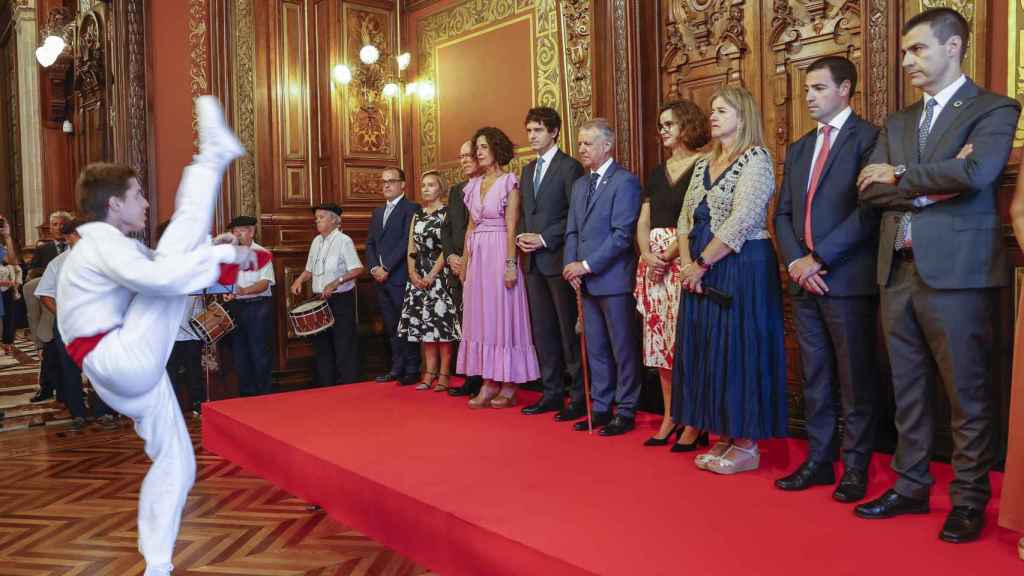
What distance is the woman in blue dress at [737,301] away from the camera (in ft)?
10.9

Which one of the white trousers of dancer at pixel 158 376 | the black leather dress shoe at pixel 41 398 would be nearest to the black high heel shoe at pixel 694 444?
the white trousers of dancer at pixel 158 376

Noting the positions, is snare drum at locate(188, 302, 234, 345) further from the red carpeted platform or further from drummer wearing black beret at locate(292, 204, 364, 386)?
the red carpeted platform

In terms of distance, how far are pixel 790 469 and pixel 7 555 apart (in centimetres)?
315

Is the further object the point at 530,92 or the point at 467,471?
the point at 530,92

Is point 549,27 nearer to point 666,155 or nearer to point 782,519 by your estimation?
point 666,155

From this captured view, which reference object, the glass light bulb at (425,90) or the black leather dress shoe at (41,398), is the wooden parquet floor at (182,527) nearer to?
the black leather dress shoe at (41,398)

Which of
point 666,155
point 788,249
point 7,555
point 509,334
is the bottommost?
point 7,555

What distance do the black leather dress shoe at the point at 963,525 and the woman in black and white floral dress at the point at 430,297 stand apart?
329 centimetres

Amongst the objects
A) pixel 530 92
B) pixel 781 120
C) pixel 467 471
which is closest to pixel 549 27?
pixel 530 92

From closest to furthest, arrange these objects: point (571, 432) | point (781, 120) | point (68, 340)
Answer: point (68, 340), point (571, 432), point (781, 120)

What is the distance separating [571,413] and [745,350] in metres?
1.34

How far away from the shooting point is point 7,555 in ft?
11.3

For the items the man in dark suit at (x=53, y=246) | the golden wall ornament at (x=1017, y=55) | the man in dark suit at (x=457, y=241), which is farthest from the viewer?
the man in dark suit at (x=53, y=246)

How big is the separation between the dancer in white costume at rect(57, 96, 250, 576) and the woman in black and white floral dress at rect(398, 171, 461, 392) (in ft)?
8.99
